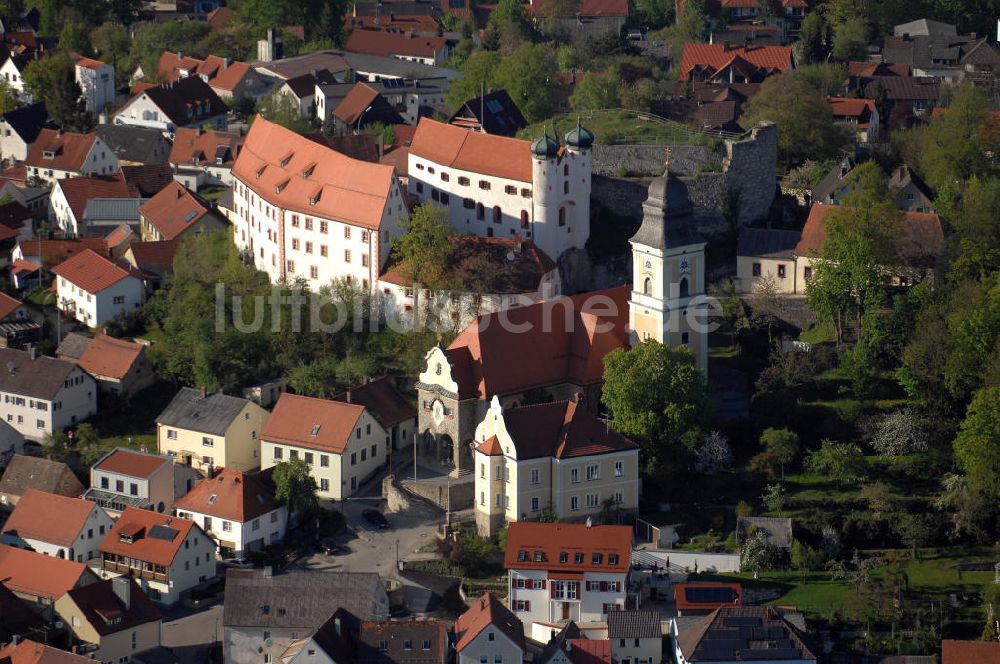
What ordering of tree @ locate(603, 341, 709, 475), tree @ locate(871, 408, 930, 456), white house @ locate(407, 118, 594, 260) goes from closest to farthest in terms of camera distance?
tree @ locate(603, 341, 709, 475) < tree @ locate(871, 408, 930, 456) < white house @ locate(407, 118, 594, 260)

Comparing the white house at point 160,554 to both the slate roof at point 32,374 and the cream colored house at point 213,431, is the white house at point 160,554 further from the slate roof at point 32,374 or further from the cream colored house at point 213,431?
the slate roof at point 32,374

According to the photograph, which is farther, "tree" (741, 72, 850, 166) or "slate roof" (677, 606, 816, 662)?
"tree" (741, 72, 850, 166)

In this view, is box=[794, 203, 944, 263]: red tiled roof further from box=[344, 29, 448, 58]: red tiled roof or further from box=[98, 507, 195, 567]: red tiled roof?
box=[344, 29, 448, 58]: red tiled roof

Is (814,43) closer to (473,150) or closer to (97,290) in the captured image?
(473,150)

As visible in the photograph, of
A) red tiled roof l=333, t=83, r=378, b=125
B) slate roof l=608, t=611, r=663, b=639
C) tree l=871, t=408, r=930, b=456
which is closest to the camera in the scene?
slate roof l=608, t=611, r=663, b=639

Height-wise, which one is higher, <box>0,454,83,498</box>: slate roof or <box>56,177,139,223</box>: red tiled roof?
<box>56,177,139,223</box>: red tiled roof

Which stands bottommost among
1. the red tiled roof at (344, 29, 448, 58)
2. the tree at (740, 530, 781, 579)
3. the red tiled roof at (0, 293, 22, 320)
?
the tree at (740, 530, 781, 579)

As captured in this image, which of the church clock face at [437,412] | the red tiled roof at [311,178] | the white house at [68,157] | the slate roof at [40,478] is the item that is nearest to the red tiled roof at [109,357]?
the slate roof at [40,478]

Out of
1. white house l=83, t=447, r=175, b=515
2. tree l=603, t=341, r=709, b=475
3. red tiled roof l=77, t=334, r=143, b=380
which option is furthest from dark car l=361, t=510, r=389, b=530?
red tiled roof l=77, t=334, r=143, b=380
